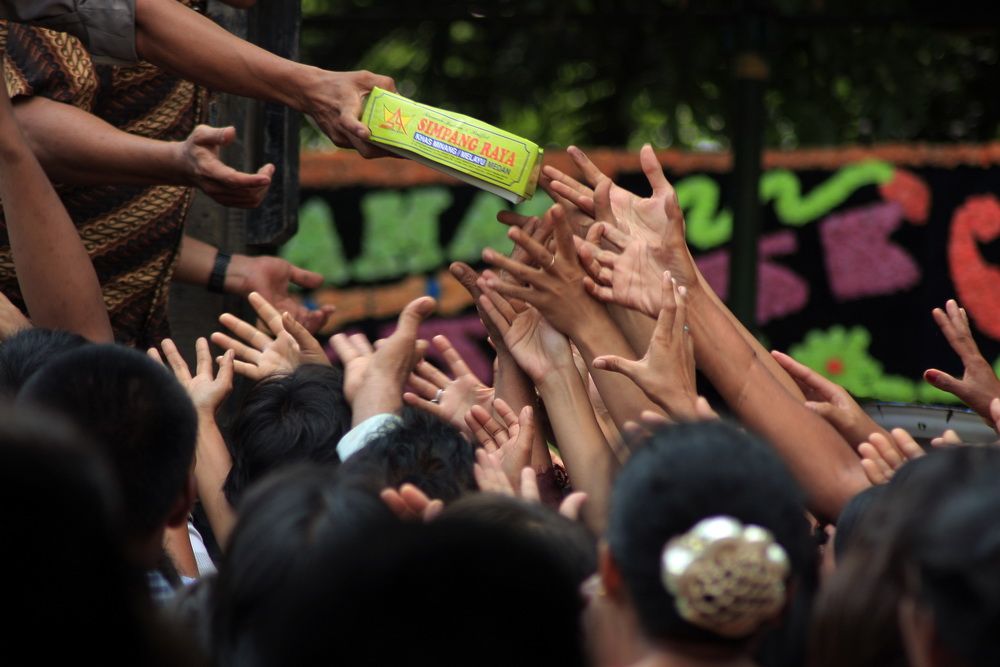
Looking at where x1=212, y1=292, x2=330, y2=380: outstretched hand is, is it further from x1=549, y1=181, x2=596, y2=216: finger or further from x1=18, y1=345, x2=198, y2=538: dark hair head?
x1=18, y1=345, x2=198, y2=538: dark hair head

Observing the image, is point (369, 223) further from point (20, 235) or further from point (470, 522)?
point (470, 522)

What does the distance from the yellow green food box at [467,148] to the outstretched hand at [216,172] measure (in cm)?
24

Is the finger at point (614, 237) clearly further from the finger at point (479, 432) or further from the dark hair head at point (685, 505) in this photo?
the dark hair head at point (685, 505)

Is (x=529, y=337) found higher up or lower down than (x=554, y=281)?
lower down

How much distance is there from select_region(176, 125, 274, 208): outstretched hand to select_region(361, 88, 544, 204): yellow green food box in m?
0.24

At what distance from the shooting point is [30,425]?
3.96 feet

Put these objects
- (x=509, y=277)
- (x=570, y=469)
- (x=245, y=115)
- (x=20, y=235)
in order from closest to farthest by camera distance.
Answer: (x=570, y=469), (x=20, y=235), (x=509, y=277), (x=245, y=115)

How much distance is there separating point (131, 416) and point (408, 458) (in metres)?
0.50

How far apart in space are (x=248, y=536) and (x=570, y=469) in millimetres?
926

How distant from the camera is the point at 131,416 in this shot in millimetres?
1782

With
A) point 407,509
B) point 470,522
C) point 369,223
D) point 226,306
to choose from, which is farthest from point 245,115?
point 470,522

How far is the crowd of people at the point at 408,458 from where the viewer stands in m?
1.21

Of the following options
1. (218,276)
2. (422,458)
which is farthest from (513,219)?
(218,276)

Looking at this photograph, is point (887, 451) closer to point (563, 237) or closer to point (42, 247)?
point (563, 237)
